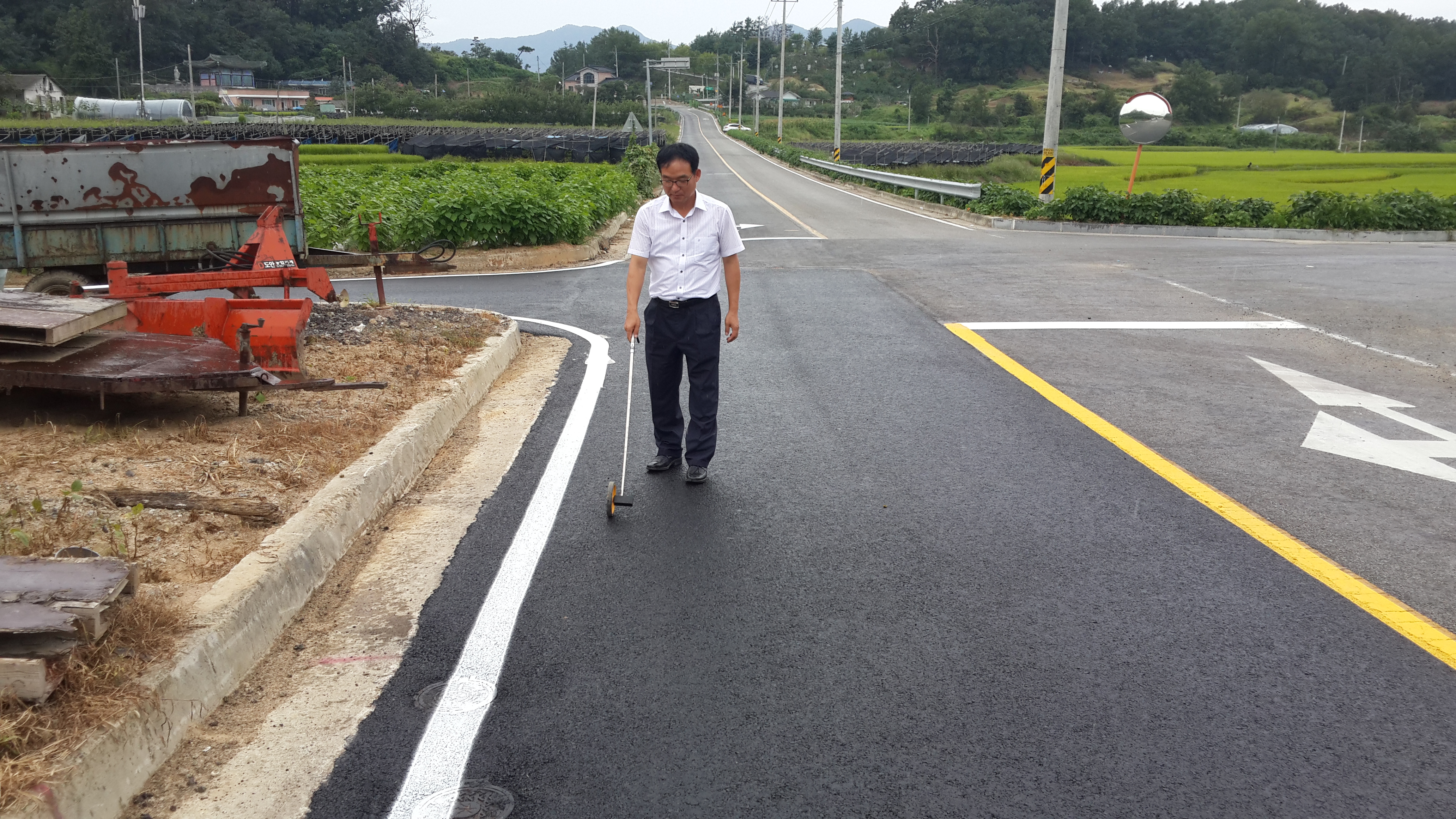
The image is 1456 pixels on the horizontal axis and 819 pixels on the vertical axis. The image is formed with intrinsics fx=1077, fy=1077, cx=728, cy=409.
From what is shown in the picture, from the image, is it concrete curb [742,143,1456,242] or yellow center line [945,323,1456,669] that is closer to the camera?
yellow center line [945,323,1456,669]

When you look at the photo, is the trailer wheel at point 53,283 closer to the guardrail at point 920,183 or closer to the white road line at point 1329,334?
the white road line at point 1329,334

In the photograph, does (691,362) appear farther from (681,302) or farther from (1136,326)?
(1136,326)

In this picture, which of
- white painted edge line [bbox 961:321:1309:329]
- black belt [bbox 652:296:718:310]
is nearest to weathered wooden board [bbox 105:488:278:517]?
black belt [bbox 652:296:718:310]

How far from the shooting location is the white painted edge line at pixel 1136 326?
Answer: 34.5 feet

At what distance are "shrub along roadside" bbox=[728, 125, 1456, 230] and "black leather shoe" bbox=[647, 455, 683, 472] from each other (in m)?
20.0

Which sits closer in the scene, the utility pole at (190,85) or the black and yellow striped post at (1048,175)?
the black and yellow striped post at (1048,175)

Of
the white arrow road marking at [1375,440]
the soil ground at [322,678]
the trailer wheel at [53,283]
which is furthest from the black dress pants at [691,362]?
the trailer wheel at [53,283]

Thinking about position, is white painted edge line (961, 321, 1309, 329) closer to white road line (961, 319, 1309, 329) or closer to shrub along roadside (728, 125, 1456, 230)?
white road line (961, 319, 1309, 329)

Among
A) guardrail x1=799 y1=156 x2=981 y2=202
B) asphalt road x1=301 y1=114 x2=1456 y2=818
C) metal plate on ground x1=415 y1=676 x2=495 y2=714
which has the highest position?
guardrail x1=799 y1=156 x2=981 y2=202

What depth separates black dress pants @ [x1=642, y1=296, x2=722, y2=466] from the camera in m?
5.89

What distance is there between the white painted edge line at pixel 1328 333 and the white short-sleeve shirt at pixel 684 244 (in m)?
6.55

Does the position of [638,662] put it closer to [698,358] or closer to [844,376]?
[698,358]

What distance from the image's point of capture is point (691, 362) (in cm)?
596

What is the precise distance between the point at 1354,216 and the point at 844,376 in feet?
63.1
